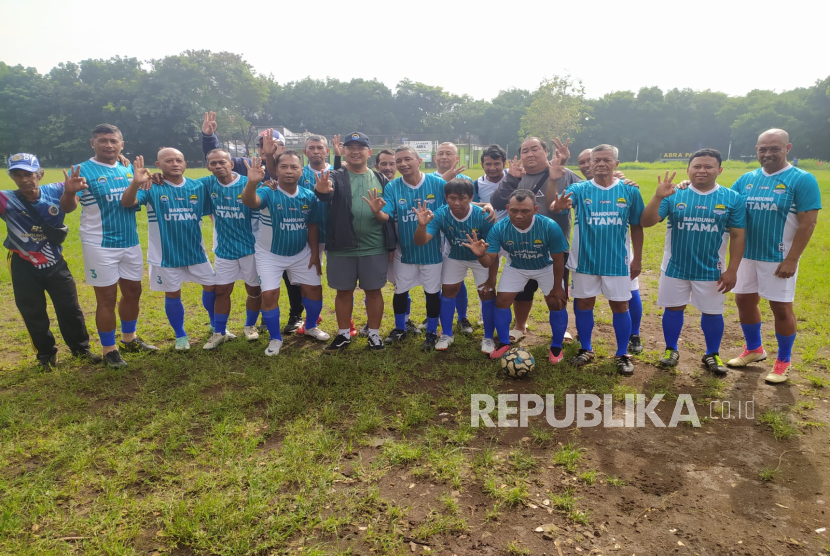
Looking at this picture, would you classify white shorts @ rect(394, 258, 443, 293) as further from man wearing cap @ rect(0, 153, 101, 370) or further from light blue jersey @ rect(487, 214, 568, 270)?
man wearing cap @ rect(0, 153, 101, 370)

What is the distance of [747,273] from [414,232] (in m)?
3.50

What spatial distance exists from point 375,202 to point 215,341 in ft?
8.42

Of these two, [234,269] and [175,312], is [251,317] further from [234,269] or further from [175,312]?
[175,312]

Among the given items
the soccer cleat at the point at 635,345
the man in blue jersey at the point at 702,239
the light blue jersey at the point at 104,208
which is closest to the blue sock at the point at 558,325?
the soccer cleat at the point at 635,345

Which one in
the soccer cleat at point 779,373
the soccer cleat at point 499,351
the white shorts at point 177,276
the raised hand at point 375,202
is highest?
the raised hand at point 375,202

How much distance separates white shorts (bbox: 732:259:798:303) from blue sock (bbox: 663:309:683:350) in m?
0.61

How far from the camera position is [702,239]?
15.5 ft

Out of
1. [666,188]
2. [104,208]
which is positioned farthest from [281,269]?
[666,188]

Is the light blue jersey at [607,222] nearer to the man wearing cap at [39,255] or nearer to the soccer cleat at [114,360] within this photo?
the soccer cleat at [114,360]

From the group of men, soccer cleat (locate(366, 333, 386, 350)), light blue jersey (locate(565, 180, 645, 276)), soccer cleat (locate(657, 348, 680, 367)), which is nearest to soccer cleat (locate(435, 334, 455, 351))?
the group of men

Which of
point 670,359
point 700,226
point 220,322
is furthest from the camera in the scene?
point 220,322

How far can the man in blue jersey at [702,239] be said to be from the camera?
15.3 ft

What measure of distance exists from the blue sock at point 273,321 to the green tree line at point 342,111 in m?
53.5

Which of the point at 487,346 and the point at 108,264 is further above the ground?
the point at 108,264
